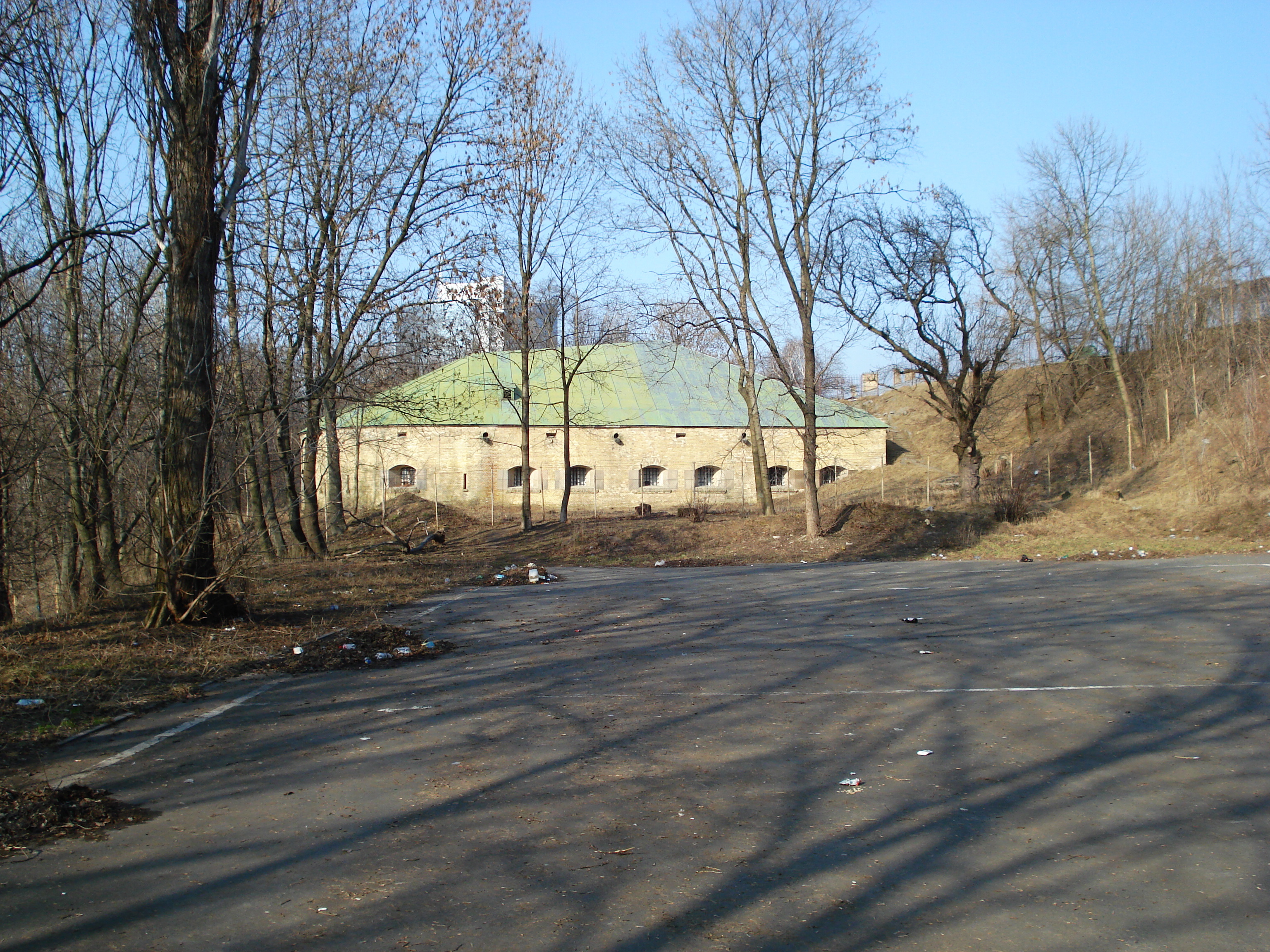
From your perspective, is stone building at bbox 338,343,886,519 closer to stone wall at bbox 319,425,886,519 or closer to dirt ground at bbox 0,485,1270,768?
stone wall at bbox 319,425,886,519

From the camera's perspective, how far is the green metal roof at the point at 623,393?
124 ft

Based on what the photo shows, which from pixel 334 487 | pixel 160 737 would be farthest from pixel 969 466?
pixel 160 737

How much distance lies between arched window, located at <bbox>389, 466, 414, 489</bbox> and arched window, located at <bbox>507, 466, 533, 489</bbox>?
4111mm

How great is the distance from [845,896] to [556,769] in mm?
2093

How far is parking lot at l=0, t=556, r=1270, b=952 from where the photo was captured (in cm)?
325

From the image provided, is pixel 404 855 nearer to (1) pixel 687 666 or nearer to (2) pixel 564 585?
(1) pixel 687 666

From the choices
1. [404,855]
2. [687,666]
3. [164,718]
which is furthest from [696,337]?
[404,855]

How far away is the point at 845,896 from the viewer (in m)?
3.44

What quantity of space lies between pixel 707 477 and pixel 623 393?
5615mm

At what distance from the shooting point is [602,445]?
124 feet

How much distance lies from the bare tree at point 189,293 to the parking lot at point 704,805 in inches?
103

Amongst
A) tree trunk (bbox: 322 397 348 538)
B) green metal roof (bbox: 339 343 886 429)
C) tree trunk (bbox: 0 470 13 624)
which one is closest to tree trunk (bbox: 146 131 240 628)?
tree trunk (bbox: 0 470 13 624)

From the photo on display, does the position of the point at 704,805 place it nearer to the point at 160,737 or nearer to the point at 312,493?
the point at 160,737

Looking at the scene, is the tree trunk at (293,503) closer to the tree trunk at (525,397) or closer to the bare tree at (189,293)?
the bare tree at (189,293)
